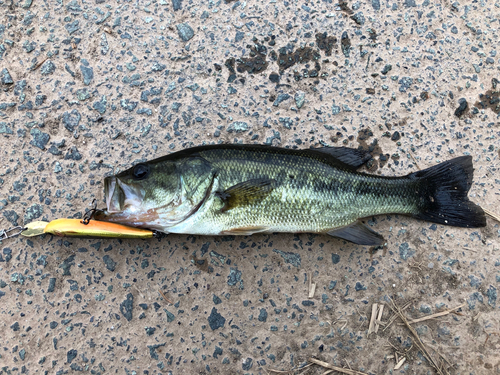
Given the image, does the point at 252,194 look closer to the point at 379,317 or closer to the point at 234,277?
the point at 234,277

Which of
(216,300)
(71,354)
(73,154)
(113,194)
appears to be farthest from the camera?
(73,154)

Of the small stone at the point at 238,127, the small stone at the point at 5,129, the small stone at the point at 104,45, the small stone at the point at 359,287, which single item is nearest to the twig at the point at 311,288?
the small stone at the point at 359,287

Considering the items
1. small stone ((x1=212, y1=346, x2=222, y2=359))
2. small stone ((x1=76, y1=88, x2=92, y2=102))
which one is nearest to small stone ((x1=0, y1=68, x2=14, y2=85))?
small stone ((x1=76, y1=88, x2=92, y2=102))

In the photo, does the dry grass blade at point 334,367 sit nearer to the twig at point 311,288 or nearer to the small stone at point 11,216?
the twig at point 311,288

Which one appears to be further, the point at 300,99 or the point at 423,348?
the point at 300,99

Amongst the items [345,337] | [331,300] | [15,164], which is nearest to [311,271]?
[331,300]

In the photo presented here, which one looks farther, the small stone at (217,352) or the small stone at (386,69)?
the small stone at (386,69)

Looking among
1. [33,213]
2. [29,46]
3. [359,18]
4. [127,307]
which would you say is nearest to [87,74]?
[29,46]
